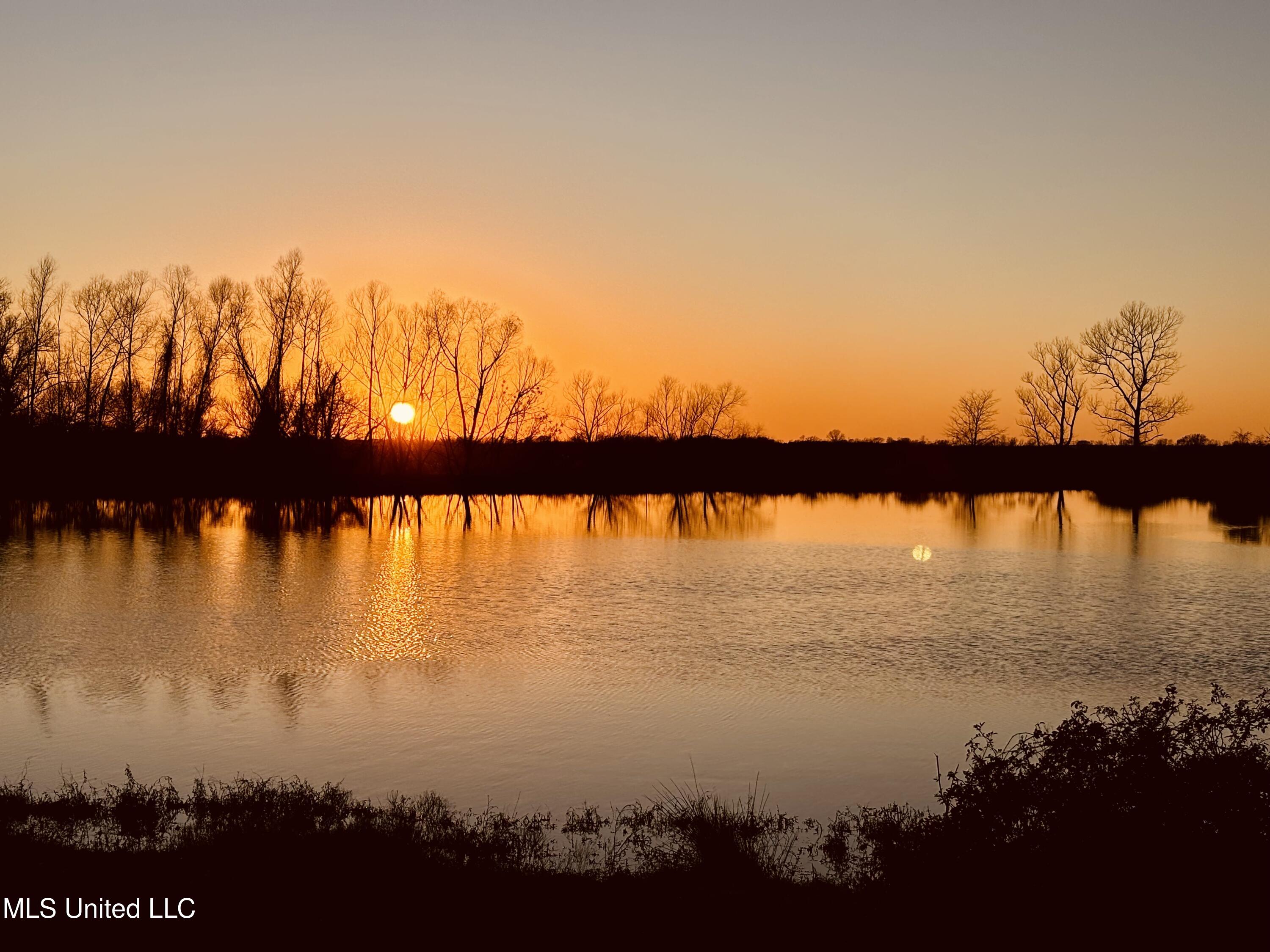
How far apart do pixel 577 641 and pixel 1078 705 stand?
10.6 m

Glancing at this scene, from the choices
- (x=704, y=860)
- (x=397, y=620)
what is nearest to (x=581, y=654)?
(x=397, y=620)

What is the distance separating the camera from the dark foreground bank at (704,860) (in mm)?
6133

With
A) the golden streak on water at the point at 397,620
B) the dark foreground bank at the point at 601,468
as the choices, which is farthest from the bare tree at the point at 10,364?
the golden streak on water at the point at 397,620

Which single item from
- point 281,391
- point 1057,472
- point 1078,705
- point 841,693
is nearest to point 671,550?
point 841,693

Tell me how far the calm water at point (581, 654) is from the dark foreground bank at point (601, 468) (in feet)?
95.6

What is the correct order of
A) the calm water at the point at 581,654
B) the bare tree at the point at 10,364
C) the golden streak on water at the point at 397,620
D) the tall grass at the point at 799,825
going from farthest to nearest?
the bare tree at the point at 10,364 → the golden streak on water at the point at 397,620 → the calm water at the point at 581,654 → the tall grass at the point at 799,825

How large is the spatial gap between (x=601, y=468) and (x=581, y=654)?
243 ft

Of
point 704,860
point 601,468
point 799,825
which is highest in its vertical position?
point 601,468

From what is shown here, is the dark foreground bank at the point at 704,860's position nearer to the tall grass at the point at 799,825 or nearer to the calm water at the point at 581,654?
the tall grass at the point at 799,825

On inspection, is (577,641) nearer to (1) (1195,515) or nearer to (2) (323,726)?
(2) (323,726)

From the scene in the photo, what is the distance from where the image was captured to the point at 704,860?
7594 millimetres

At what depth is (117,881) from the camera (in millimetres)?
6633

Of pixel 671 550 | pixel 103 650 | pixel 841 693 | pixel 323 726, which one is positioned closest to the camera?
pixel 323 726

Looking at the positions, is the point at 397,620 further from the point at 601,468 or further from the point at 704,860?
the point at 601,468
